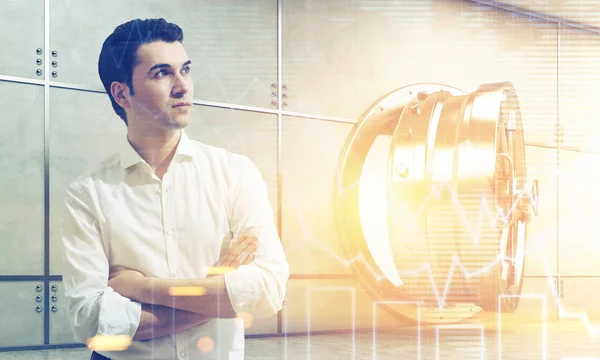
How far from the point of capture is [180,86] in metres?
1.57

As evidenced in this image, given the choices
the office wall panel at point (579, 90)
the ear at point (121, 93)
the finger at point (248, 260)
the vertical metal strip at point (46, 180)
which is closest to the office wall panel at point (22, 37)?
the vertical metal strip at point (46, 180)

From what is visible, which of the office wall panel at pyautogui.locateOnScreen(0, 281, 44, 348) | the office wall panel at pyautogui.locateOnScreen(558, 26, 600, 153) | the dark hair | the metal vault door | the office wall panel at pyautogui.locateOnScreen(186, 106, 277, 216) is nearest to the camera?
the dark hair

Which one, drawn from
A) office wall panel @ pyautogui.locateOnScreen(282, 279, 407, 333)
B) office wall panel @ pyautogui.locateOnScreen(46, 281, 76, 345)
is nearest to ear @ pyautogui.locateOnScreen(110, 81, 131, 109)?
office wall panel @ pyautogui.locateOnScreen(46, 281, 76, 345)

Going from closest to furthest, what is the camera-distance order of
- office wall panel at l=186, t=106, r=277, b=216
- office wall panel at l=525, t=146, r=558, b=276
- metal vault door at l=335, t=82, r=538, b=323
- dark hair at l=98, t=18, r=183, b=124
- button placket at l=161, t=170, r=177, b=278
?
button placket at l=161, t=170, r=177, b=278
dark hair at l=98, t=18, r=183, b=124
metal vault door at l=335, t=82, r=538, b=323
office wall panel at l=186, t=106, r=277, b=216
office wall panel at l=525, t=146, r=558, b=276

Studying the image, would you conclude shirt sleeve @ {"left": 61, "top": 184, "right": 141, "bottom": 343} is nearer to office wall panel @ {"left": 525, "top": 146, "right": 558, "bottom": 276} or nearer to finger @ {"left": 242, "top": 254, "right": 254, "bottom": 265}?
finger @ {"left": 242, "top": 254, "right": 254, "bottom": 265}

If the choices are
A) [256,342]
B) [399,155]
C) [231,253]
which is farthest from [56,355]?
[399,155]

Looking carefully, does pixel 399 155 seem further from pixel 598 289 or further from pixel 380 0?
pixel 598 289

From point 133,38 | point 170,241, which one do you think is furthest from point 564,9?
point 170,241

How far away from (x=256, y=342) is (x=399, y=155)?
1.02 m

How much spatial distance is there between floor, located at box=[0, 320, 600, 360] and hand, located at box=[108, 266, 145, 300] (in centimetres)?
122

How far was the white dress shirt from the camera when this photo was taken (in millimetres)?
1300

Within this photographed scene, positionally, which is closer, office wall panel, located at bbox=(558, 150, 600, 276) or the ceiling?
the ceiling

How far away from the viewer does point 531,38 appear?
4.04m

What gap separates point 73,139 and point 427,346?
163cm
